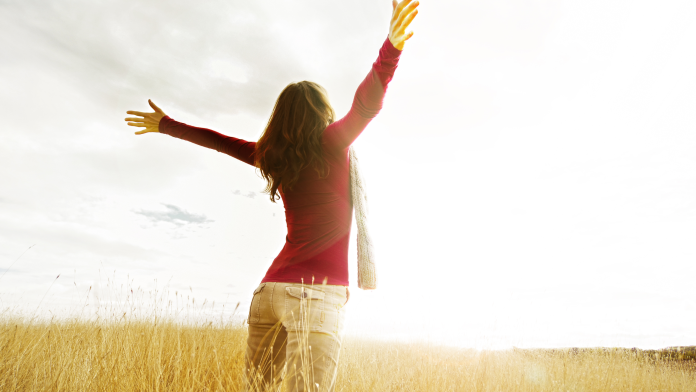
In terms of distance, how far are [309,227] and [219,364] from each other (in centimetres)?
281

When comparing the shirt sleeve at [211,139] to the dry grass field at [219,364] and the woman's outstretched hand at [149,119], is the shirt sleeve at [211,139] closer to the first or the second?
the woman's outstretched hand at [149,119]

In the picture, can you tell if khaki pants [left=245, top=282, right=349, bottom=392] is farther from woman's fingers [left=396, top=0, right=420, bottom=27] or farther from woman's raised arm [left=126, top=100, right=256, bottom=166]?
woman's fingers [left=396, top=0, right=420, bottom=27]

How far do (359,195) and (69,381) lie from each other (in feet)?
11.0

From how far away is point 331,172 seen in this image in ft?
5.37

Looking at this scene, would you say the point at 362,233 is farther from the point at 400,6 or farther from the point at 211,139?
the point at 211,139

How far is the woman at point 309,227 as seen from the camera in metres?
1.39

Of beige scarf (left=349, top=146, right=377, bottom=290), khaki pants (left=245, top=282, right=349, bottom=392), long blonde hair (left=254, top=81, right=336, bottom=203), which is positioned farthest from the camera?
beige scarf (left=349, top=146, right=377, bottom=290)

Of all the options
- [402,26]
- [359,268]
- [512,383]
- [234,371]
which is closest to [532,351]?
[512,383]

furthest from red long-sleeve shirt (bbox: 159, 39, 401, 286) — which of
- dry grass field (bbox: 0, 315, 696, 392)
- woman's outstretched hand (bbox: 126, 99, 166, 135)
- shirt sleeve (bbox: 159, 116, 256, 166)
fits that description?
woman's outstretched hand (bbox: 126, 99, 166, 135)

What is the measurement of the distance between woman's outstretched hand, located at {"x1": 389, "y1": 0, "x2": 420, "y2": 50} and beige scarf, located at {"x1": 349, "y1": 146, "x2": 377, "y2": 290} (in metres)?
0.55

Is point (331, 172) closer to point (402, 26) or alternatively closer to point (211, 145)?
point (402, 26)

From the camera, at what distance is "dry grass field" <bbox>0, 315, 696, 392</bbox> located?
3279 mm

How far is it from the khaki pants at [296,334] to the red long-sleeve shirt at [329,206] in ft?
0.22

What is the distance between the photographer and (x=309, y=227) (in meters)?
1.59
